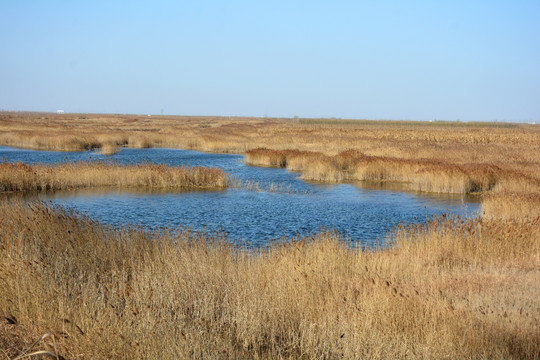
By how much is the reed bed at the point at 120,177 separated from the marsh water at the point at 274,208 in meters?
0.87

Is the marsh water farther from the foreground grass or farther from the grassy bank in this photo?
the foreground grass

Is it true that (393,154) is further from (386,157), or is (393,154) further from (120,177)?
(120,177)

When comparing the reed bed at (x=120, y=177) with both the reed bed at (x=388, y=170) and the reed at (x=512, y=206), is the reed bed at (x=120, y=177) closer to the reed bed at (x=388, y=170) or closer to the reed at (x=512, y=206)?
the reed bed at (x=388, y=170)

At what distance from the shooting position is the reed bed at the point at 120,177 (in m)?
23.0

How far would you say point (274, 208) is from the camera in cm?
1964

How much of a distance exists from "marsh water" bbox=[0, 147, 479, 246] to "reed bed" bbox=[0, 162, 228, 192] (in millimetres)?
870

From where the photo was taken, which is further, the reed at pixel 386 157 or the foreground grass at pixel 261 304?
the reed at pixel 386 157

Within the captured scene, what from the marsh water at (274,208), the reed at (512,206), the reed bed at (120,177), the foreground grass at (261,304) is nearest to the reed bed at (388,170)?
the marsh water at (274,208)

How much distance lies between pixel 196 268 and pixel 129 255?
204 cm

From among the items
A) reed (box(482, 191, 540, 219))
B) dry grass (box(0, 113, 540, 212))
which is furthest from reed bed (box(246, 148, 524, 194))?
reed (box(482, 191, 540, 219))

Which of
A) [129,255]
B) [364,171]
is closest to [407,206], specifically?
[364,171]

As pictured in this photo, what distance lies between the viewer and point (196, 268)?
306 inches

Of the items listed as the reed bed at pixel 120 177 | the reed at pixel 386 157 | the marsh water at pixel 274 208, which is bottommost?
the marsh water at pixel 274 208

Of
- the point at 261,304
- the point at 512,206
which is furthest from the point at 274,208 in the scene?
the point at 261,304
